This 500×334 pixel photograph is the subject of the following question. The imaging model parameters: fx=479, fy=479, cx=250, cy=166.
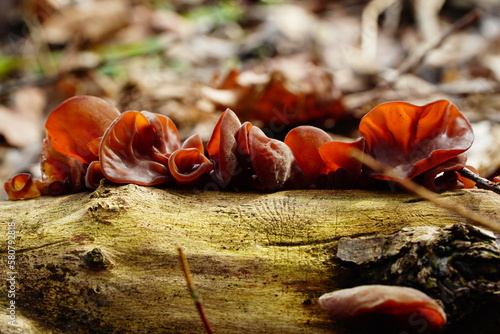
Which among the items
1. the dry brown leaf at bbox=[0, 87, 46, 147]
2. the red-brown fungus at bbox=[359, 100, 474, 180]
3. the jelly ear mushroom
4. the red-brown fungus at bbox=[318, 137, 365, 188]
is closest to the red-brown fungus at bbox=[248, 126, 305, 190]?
the red-brown fungus at bbox=[318, 137, 365, 188]

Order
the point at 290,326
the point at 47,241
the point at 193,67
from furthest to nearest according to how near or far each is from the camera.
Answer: the point at 193,67 < the point at 47,241 < the point at 290,326

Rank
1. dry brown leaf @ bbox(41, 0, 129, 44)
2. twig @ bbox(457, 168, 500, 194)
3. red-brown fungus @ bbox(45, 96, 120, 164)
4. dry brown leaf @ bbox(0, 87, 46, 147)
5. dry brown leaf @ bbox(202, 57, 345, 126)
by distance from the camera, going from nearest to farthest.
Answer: twig @ bbox(457, 168, 500, 194) → red-brown fungus @ bbox(45, 96, 120, 164) → dry brown leaf @ bbox(202, 57, 345, 126) → dry brown leaf @ bbox(0, 87, 46, 147) → dry brown leaf @ bbox(41, 0, 129, 44)

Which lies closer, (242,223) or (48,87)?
(242,223)

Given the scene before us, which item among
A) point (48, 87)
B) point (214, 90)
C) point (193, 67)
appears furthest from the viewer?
point (193, 67)

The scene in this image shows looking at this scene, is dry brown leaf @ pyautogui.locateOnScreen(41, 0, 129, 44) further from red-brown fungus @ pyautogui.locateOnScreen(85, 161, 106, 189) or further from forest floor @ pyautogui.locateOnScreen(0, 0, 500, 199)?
red-brown fungus @ pyautogui.locateOnScreen(85, 161, 106, 189)

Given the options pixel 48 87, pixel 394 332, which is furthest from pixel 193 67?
pixel 394 332

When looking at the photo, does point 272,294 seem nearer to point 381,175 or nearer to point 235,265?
point 235,265

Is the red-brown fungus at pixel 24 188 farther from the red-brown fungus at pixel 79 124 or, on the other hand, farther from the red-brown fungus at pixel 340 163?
the red-brown fungus at pixel 340 163

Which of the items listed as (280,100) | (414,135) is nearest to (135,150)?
(414,135)
